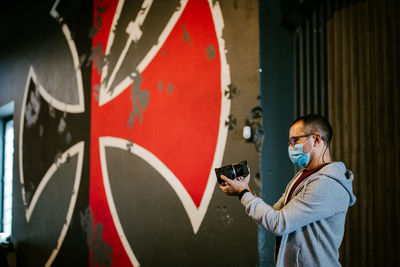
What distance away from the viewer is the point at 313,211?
4.97ft

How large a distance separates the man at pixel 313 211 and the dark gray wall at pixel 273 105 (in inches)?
23.5

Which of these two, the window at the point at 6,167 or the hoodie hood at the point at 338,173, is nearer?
the hoodie hood at the point at 338,173

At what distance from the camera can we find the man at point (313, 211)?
5.02 feet

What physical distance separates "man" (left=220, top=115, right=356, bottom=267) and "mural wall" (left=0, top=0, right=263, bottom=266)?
0.62 meters

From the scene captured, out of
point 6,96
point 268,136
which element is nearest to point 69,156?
point 6,96

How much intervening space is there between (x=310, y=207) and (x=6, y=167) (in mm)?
5337

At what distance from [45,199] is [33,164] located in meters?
0.54

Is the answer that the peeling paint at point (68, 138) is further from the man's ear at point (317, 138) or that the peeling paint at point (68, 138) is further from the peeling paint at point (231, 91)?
the man's ear at point (317, 138)

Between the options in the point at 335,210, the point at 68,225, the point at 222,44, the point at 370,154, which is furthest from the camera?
the point at 68,225

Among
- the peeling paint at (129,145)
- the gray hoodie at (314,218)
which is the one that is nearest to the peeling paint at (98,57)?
the peeling paint at (129,145)

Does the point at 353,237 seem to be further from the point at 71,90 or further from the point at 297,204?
the point at 71,90

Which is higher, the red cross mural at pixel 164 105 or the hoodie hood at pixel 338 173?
the red cross mural at pixel 164 105

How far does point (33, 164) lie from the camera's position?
4.58 meters

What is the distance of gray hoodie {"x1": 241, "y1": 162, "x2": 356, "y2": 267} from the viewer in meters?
1.53
